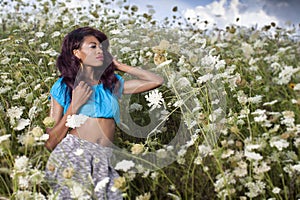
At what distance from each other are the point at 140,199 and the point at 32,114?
1.96 ft

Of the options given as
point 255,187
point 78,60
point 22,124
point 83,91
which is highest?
point 78,60

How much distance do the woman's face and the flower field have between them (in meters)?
0.22

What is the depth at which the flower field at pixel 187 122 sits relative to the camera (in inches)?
52.9

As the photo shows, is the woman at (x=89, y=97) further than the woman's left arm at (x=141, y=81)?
No

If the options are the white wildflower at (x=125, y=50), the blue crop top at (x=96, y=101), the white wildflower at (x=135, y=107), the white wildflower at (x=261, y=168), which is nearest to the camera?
the white wildflower at (x=261, y=168)

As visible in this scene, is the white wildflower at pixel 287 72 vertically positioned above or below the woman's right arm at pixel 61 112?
above

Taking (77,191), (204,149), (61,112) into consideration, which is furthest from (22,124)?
(204,149)

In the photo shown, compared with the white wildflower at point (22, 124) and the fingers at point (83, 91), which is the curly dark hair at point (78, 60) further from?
the white wildflower at point (22, 124)

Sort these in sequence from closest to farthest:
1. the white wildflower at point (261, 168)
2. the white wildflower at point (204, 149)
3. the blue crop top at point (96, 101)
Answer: the white wildflower at point (261, 168), the white wildflower at point (204, 149), the blue crop top at point (96, 101)

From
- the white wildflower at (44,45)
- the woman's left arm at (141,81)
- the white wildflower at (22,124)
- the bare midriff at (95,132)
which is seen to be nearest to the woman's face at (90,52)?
the woman's left arm at (141,81)

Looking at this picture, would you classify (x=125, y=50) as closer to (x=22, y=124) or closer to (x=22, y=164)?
(x=22, y=124)

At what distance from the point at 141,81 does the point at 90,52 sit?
0.78 ft

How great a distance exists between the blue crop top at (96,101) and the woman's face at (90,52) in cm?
10

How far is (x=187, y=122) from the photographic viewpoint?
1537 millimetres
